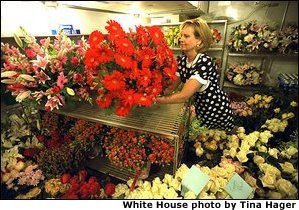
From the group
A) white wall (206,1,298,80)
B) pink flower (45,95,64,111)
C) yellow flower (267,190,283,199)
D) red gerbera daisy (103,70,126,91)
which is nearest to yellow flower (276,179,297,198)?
yellow flower (267,190,283,199)

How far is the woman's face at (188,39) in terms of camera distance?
964 millimetres

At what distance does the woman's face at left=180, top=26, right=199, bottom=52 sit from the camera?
0.96m

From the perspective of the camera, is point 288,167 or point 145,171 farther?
point 145,171

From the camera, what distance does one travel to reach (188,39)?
38.6 inches

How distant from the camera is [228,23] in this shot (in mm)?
2391

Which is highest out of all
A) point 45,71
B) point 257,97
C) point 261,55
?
point 45,71

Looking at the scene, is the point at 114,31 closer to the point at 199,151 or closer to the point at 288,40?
the point at 199,151

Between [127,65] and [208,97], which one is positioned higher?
[127,65]

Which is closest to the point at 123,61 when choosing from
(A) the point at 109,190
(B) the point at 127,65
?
(B) the point at 127,65

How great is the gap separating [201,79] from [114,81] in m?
0.44

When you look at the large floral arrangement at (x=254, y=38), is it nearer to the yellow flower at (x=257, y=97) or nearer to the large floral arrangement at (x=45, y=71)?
the yellow flower at (x=257, y=97)

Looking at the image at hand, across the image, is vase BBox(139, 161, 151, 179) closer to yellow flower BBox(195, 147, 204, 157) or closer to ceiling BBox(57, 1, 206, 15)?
yellow flower BBox(195, 147, 204, 157)

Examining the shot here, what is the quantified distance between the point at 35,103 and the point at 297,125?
4.39 ft

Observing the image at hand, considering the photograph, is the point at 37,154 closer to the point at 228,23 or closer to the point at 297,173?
the point at 297,173
